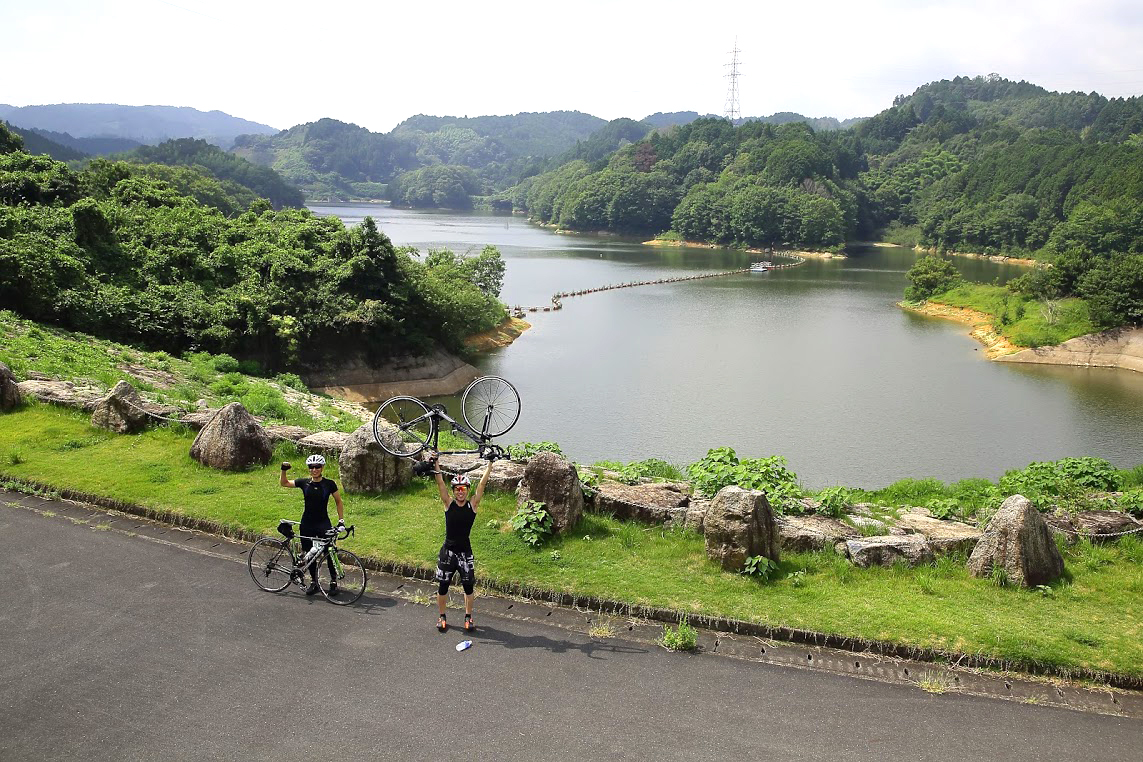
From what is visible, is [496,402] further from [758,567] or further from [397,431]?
[758,567]

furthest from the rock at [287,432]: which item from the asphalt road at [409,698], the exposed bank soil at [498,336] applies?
the exposed bank soil at [498,336]

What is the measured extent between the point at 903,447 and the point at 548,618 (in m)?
26.0

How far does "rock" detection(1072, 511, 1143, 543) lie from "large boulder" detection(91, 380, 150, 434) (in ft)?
54.8

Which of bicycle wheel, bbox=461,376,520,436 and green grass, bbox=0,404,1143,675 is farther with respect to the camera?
bicycle wheel, bbox=461,376,520,436

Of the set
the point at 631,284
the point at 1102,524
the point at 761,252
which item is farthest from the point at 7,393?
the point at 761,252

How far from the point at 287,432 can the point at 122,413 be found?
339 centimetres

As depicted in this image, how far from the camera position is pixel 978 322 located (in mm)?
65438

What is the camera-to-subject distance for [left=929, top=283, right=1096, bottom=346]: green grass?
180 feet

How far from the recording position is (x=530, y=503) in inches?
462

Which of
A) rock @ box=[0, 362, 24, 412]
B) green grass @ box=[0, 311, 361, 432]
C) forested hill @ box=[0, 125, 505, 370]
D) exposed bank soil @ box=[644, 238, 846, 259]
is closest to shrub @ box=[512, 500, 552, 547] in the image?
green grass @ box=[0, 311, 361, 432]

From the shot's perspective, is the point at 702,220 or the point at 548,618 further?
the point at 702,220

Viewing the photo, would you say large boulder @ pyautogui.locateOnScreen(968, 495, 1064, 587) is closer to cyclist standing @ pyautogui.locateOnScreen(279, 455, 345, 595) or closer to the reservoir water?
cyclist standing @ pyautogui.locateOnScreen(279, 455, 345, 595)

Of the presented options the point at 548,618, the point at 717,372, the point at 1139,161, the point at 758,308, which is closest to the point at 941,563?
the point at 548,618

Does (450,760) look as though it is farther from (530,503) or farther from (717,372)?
(717,372)
